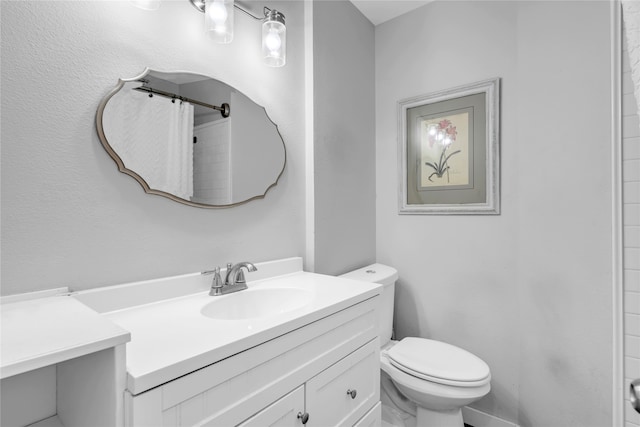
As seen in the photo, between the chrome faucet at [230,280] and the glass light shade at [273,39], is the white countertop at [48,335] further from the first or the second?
the glass light shade at [273,39]

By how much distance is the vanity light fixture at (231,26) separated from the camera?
115 cm

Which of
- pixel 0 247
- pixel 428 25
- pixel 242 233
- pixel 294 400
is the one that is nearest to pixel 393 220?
pixel 242 233

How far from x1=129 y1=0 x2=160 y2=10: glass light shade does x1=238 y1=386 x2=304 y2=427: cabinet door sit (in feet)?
4.10

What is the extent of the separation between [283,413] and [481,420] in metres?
1.44

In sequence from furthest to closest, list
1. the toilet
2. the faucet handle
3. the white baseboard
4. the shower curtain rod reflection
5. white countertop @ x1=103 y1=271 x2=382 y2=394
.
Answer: the white baseboard
the toilet
the faucet handle
the shower curtain rod reflection
white countertop @ x1=103 y1=271 x2=382 y2=394

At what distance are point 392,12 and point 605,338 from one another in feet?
6.92

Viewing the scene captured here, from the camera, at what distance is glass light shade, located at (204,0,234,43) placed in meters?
1.15

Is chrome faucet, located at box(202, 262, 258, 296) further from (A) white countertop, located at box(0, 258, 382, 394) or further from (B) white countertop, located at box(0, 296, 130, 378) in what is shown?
(B) white countertop, located at box(0, 296, 130, 378)

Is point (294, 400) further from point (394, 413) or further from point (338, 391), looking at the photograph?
point (394, 413)

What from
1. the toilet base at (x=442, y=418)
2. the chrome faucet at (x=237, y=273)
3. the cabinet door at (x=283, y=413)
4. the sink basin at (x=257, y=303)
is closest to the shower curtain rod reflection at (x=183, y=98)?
the chrome faucet at (x=237, y=273)

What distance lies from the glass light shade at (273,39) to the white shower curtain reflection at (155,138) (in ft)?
1.46

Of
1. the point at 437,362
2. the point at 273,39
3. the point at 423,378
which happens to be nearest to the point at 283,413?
the point at 423,378

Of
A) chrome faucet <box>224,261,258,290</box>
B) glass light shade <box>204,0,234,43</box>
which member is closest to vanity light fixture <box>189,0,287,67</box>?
glass light shade <box>204,0,234,43</box>

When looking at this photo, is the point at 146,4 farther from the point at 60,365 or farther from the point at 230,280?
the point at 60,365
